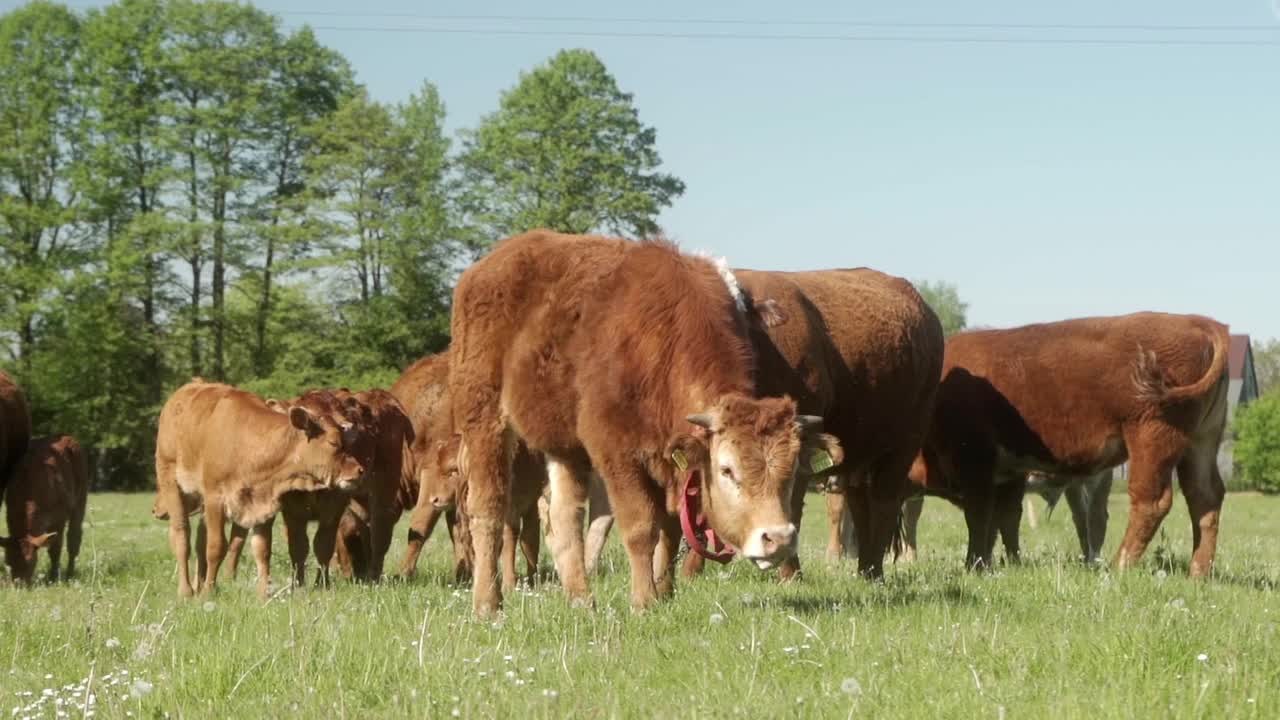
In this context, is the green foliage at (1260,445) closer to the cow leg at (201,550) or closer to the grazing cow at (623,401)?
the cow leg at (201,550)

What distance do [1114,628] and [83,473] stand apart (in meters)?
12.3

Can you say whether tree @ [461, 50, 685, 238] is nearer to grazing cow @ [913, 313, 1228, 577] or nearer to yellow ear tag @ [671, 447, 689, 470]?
grazing cow @ [913, 313, 1228, 577]

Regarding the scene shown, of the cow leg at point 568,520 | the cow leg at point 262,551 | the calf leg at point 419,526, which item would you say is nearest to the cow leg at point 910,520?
the calf leg at point 419,526

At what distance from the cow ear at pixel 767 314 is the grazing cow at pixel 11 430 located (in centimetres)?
964

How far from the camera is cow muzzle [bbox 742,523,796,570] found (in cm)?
673

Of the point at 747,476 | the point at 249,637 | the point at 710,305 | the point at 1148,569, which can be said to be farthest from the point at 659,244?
the point at 1148,569

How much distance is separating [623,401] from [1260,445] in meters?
55.0

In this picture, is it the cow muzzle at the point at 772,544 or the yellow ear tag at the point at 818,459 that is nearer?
the cow muzzle at the point at 772,544

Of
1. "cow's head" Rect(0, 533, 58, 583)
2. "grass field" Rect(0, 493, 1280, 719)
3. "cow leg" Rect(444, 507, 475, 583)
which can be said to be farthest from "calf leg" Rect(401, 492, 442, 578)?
"grass field" Rect(0, 493, 1280, 719)

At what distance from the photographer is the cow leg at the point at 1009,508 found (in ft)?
43.7

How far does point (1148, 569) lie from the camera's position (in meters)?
10.1

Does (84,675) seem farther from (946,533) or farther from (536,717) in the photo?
(946,533)

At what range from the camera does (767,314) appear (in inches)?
330

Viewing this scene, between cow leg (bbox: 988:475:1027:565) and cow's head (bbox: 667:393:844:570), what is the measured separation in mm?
6894
